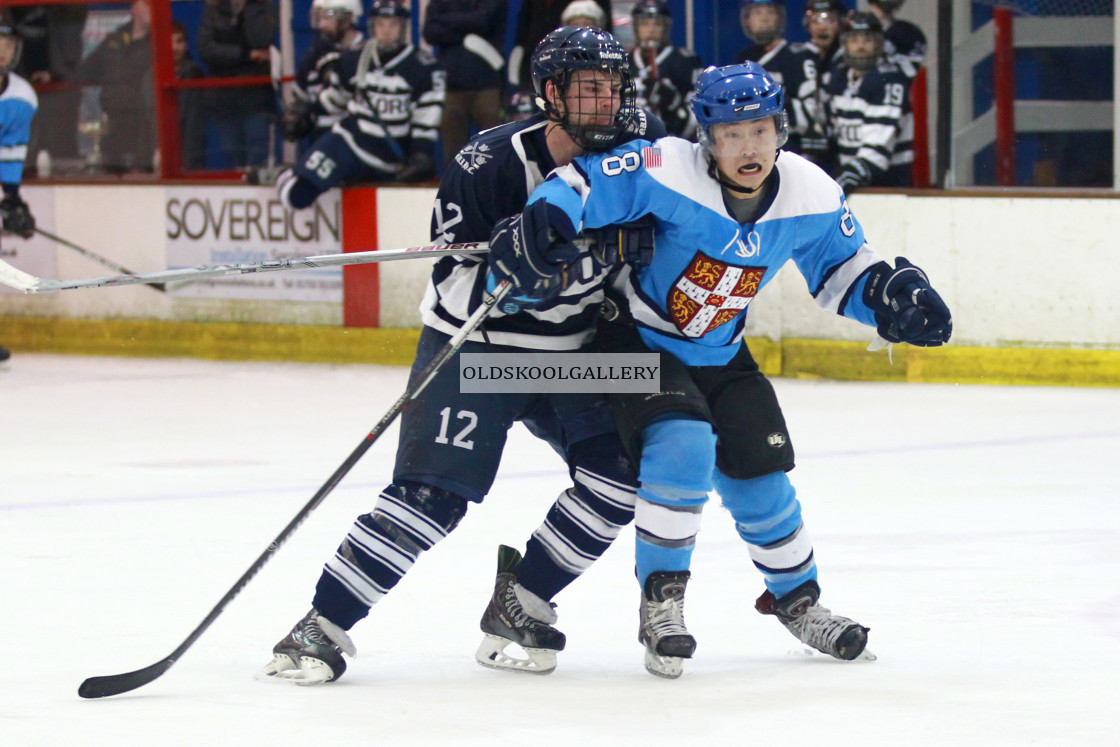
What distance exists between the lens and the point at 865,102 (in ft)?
21.8

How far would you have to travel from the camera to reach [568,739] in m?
2.33

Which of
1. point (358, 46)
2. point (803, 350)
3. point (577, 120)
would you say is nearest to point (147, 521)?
point (577, 120)

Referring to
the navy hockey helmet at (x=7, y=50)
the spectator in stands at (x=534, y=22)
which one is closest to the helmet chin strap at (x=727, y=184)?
the spectator in stands at (x=534, y=22)

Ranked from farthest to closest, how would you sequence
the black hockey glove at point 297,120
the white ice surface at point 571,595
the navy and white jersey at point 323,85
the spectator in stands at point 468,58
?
the black hockey glove at point 297,120 → the navy and white jersey at point 323,85 → the spectator in stands at point 468,58 → the white ice surface at point 571,595

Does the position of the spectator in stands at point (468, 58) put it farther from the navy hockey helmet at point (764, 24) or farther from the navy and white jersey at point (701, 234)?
the navy and white jersey at point (701, 234)

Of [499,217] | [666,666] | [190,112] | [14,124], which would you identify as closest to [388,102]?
[190,112]

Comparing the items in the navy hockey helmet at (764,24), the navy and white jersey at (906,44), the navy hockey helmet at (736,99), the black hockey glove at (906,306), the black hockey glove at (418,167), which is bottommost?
the black hockey glove at (906,306)

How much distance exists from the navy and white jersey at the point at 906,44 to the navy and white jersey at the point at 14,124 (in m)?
3.81

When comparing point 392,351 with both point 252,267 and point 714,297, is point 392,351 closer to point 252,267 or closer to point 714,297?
point 252,267

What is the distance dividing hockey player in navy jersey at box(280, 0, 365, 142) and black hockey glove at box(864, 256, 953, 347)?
16.9 ft

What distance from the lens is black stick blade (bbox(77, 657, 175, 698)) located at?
255 cm

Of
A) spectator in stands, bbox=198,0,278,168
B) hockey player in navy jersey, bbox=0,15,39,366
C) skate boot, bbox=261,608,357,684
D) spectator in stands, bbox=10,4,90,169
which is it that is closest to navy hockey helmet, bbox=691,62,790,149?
skate boot, bbox=261,608,357,684

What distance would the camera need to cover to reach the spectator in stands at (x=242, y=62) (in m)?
8.05

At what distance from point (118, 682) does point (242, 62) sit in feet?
19.5
